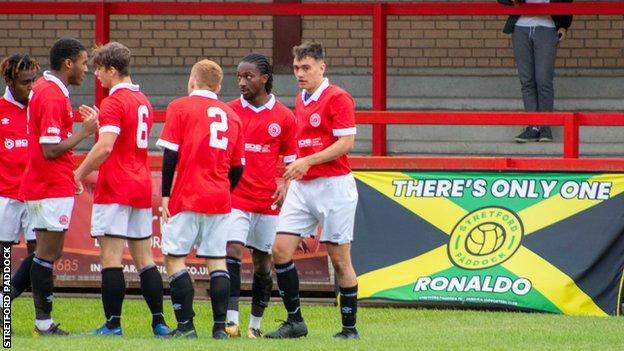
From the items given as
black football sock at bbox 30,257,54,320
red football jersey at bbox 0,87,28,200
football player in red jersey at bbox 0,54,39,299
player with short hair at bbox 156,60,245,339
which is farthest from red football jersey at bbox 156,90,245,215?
red football jersey at bbox 0,87,28,200

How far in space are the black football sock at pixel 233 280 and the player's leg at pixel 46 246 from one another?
1117 mm

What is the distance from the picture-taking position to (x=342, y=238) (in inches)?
396

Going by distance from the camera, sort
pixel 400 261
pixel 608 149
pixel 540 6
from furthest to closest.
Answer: pixel 608 149
pixel 540 6
pixel 400 261

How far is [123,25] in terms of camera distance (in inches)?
709

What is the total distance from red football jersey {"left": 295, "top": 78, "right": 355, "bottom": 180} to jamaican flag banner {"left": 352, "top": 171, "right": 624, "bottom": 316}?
234 cm

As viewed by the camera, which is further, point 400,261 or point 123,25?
point 123,25

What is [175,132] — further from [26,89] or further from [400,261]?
[400,261]

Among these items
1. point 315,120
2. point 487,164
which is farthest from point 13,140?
point 487,164

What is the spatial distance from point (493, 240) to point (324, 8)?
300 centimetres

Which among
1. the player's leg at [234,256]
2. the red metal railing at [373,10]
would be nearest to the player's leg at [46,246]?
the player's leg at [234,256]

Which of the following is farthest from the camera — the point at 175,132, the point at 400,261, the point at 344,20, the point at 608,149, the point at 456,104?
the point at 344,20

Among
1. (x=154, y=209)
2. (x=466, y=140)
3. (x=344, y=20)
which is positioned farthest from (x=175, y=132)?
(x=344, y=20)

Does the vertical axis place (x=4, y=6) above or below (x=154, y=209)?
above

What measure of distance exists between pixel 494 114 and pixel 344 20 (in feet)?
17.6
